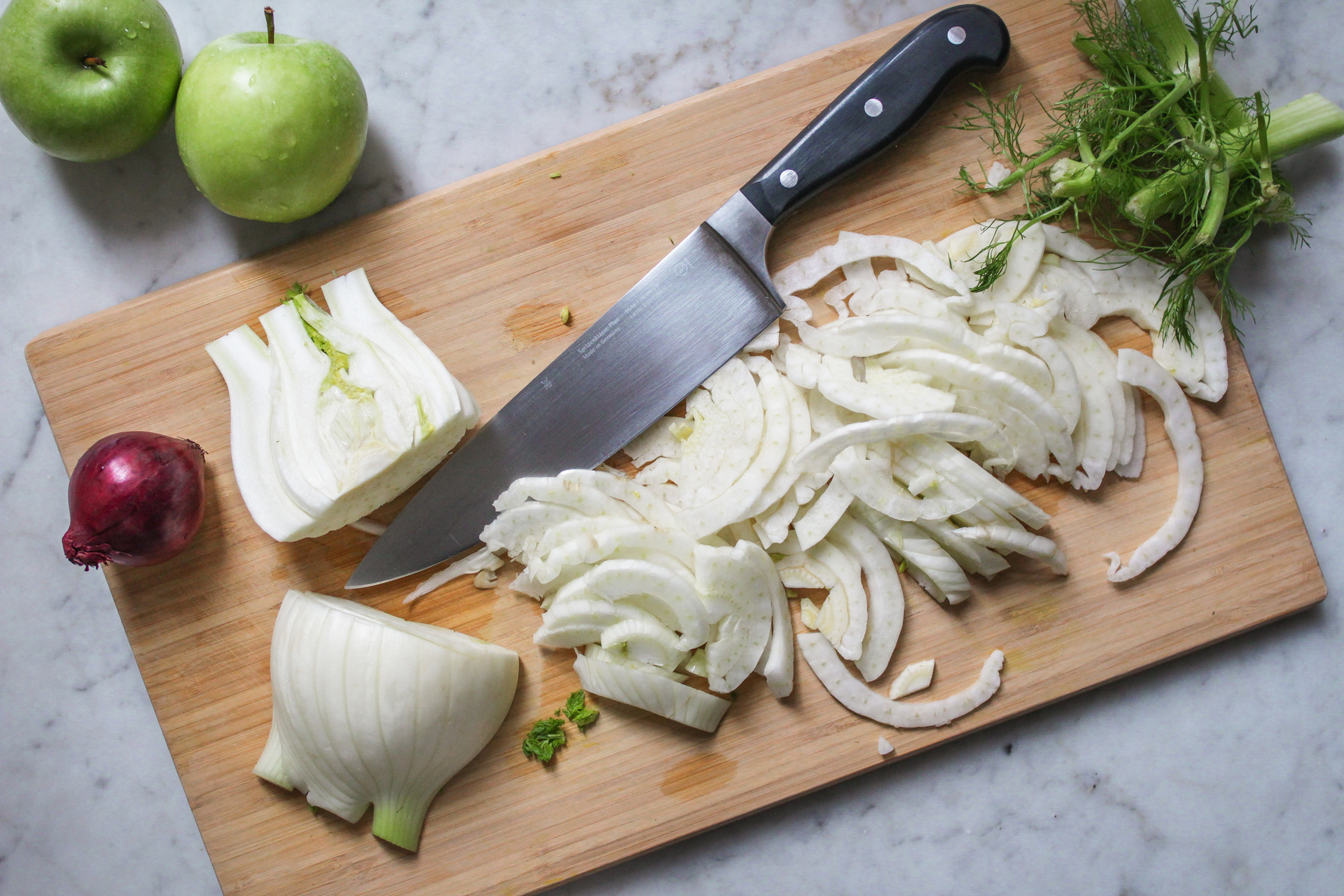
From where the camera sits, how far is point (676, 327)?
208cm

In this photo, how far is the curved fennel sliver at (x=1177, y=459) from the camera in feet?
6.79

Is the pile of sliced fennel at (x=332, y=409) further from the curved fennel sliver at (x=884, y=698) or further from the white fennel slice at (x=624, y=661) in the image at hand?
the curved fennel sliver at (x=884, y=698)

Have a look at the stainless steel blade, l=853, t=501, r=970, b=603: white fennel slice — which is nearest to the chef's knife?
the stainless steel blade

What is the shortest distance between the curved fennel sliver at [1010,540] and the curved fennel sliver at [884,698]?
0.27m

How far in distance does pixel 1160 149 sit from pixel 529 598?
194 centimetres

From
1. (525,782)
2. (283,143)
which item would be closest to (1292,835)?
(525,782)

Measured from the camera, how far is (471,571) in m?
2.13

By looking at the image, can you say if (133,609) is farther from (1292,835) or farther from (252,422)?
(1292,835)

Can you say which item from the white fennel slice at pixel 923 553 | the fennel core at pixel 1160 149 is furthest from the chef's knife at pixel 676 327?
→ the white fennel slice at pixel 923 553

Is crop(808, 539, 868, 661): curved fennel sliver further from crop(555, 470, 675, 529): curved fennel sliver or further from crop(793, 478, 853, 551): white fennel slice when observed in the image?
crop(555, 470, 675, 529): curved fennel sliver

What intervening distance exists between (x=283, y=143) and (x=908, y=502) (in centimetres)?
168

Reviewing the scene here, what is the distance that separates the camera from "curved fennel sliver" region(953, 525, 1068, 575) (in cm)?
202

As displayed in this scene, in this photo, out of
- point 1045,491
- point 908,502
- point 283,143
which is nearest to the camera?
Answer: point 283,143

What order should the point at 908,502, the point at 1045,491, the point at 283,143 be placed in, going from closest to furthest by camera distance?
the point at 283,143
the point at 908,502
the point at 1045,491
